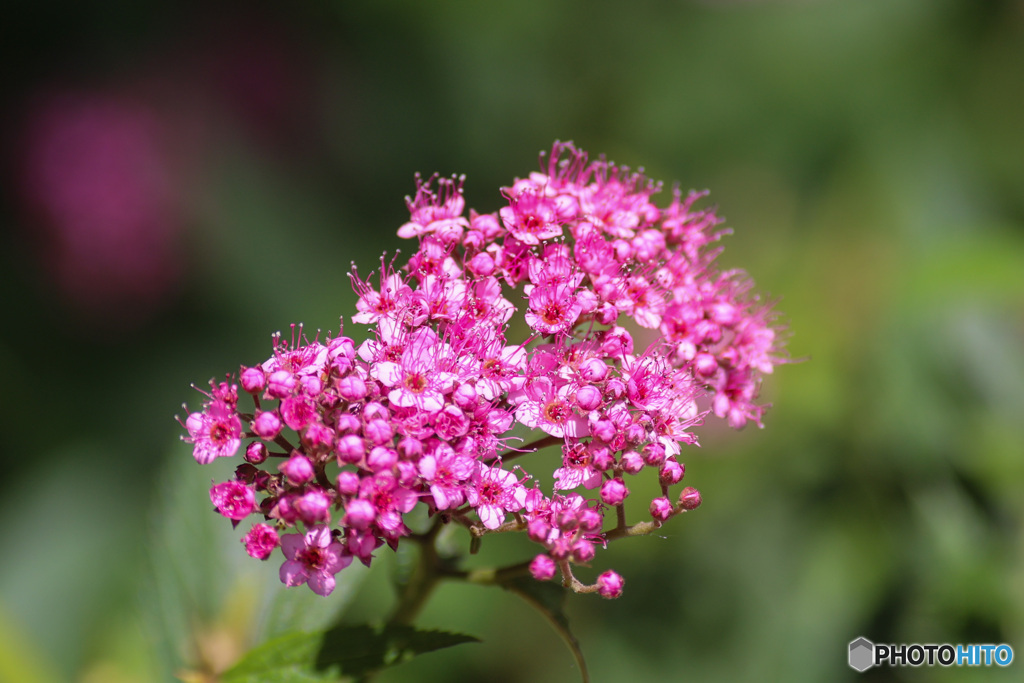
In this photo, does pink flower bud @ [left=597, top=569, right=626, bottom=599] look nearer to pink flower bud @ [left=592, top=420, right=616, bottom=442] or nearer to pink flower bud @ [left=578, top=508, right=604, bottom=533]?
pink flower bud @ [left=578, top=508, right=604, bottom=533]

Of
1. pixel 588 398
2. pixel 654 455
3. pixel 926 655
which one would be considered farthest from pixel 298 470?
pixel 926 655

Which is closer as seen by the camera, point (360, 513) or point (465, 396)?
point (360, 513)

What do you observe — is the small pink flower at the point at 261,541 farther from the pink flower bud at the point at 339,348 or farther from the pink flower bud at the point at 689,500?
the pink flower bud at the point at 689,500

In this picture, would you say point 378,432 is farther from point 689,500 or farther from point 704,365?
point 704,365

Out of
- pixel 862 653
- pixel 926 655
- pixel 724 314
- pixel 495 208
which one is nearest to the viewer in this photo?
pixel 724 314

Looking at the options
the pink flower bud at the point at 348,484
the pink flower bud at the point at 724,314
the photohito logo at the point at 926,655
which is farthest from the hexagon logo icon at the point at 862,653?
the pink flower bud at the point at 348,484

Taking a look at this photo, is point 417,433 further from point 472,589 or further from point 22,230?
point 22,230

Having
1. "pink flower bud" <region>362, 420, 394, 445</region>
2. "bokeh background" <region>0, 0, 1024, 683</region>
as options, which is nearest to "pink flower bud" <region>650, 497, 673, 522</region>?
"pink flower bud" <region>362, 420, 394, 445</region>
